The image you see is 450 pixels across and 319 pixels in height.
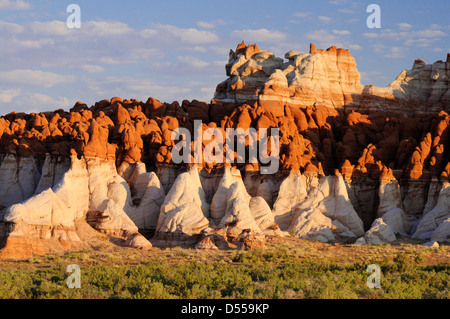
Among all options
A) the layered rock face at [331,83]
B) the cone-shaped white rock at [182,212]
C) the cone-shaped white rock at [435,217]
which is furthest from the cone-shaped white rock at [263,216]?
the layered rock face at [331,83]

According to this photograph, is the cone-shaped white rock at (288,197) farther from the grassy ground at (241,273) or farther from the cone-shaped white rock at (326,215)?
the grassy ground at (241,273)

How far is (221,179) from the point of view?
4972 cm

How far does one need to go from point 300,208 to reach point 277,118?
11.6 metres

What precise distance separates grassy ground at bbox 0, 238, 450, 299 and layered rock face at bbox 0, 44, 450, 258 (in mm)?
2553

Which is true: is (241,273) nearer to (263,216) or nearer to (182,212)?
(182,212)

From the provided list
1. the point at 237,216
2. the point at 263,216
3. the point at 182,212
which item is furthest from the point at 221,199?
the point at 182,212

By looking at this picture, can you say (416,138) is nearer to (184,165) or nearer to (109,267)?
(184,165)

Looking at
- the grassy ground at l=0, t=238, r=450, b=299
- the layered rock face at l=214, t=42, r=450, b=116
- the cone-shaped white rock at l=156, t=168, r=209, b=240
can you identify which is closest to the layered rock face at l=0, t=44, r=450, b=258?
the cone-shaped white rock at l=156, t=168, r=209, b=240

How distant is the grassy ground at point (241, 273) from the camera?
92.6 ft

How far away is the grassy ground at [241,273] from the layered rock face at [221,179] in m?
2.55

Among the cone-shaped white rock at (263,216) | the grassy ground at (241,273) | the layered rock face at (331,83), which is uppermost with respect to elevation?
the layered rock face at (331,83)

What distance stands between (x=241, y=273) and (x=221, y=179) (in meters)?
16.8

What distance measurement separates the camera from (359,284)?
101 ft
